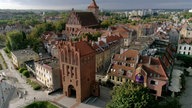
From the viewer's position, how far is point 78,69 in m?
44.6

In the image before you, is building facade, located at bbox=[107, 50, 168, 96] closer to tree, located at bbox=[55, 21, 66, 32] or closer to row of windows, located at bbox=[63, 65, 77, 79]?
row of windows, located at bbox=[63, 65, 77, 79]

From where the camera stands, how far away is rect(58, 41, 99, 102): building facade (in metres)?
44.6

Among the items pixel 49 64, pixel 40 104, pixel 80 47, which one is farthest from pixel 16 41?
pixel 80 47

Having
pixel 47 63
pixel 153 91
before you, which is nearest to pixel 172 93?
pixel 153 91

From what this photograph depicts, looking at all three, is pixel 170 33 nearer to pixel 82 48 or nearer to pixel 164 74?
pixel 164 74

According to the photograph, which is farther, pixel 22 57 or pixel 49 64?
pixel 22 57

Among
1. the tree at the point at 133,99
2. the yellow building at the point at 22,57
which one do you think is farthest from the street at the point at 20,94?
the tree at the point at 133,99

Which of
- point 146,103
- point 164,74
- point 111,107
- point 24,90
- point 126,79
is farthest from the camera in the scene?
point 24,90

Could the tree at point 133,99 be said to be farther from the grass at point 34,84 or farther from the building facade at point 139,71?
the grass at point 34,84

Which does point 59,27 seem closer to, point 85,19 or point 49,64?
point 85,19

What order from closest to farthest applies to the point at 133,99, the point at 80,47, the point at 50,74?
the point at 133,99 < the point at 80,47 < the point at 50,74

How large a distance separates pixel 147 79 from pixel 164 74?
14.6 feet

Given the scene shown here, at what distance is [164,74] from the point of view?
150 feet

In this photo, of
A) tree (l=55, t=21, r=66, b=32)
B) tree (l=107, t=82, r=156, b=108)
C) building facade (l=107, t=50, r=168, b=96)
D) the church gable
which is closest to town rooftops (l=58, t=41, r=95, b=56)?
building facade (l=107, t=50, r=168, b=96)
